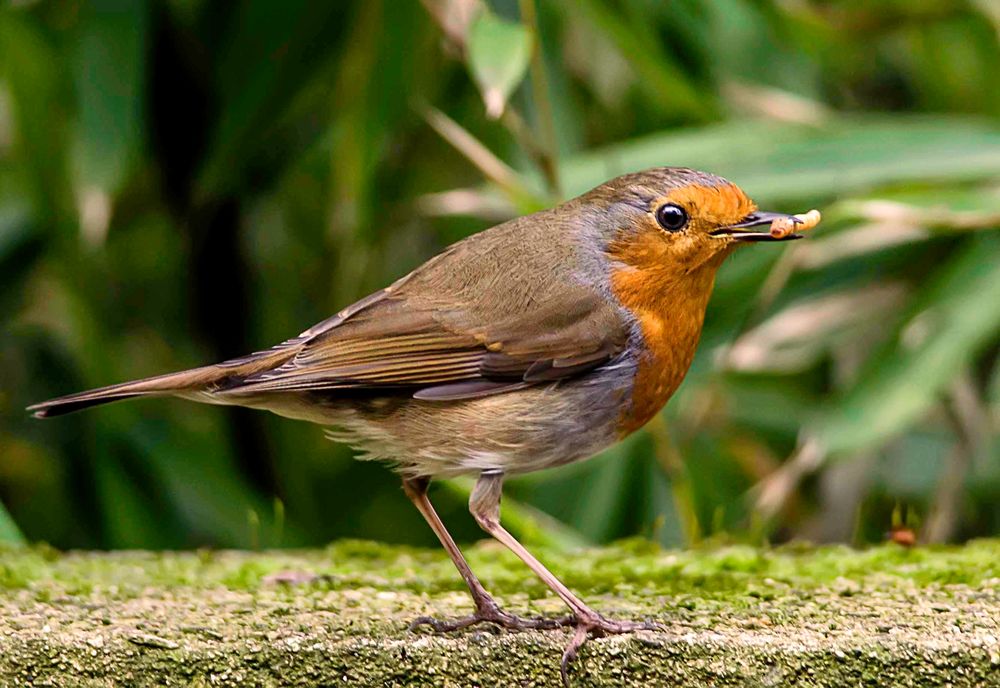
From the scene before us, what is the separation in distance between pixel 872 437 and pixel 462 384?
142 centimetres

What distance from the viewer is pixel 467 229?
471 cm

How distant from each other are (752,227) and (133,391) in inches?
47.9

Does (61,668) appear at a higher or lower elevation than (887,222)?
lower

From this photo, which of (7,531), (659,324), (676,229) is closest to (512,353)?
(659,324)

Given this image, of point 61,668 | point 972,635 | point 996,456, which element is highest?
point 996,456

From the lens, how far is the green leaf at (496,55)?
3211 millimetres

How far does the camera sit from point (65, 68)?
4.20 meters

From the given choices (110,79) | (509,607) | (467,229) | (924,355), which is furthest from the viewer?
(467,229)

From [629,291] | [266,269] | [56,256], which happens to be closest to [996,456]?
[629,291]

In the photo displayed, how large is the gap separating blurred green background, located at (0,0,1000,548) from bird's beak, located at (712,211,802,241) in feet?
2.89

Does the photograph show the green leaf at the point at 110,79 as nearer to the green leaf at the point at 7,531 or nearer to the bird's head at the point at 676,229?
the green leaf at the point at 7,531

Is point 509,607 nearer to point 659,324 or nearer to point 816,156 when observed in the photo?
point 659,324

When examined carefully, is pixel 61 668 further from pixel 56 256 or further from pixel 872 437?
pixel 56 256

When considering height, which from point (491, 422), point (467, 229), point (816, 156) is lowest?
point (491, 422)
